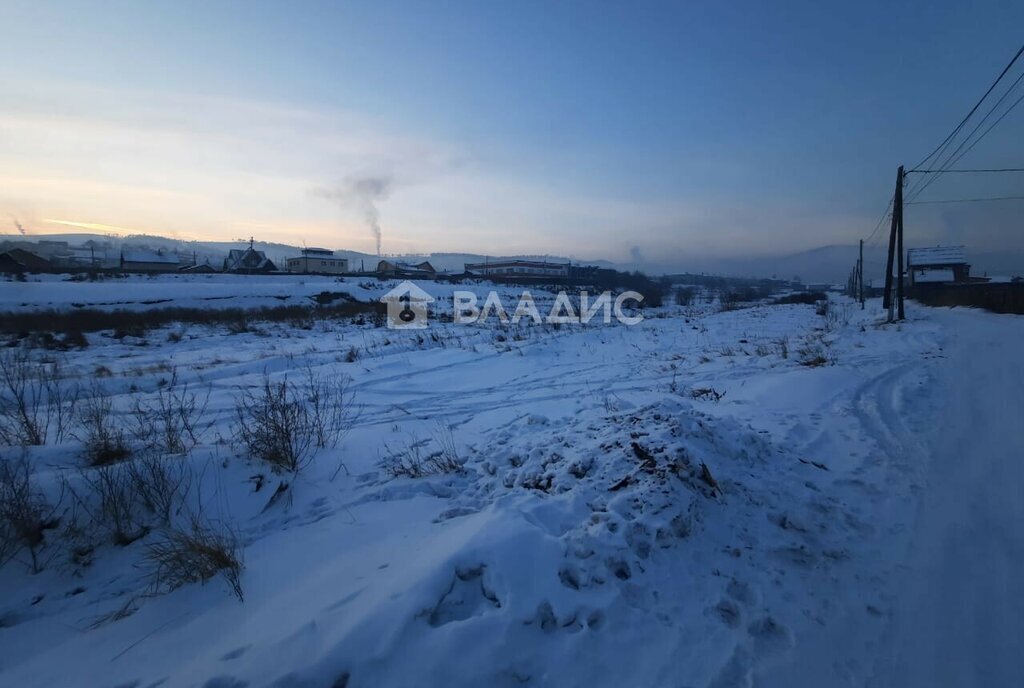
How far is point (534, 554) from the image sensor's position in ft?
9.19

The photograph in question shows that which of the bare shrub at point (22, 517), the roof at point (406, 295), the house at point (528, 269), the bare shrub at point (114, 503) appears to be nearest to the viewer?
the bare shrub at point (22, 517)

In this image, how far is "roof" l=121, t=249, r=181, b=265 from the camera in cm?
5391

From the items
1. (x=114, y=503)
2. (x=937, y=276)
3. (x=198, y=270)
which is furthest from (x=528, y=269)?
(x=114, y=503)

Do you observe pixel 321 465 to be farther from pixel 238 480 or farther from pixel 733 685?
pixel 733 685

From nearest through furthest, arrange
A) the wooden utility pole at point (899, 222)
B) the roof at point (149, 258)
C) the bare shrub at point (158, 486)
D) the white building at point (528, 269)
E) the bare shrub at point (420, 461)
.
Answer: the bare shrub at point (158, 486), the bare shrub at point (420, 461), the wooden utility pole at point (899, 222), the roof at point (149, 258), the white building at point (528, 269)

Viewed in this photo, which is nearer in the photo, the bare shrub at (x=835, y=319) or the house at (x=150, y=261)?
the bare shrub at (x=835, y=319)

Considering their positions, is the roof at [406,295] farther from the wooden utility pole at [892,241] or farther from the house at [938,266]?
the house at [938,266]

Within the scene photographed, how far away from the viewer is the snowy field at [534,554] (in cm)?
220

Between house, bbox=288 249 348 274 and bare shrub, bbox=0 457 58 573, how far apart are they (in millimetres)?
76703

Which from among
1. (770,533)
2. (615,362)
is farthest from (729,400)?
(615,362)

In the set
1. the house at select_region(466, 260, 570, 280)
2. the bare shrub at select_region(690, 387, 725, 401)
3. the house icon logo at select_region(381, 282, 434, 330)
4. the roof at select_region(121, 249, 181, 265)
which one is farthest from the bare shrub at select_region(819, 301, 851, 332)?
the roof at select_region(121, 249, 181, 265)

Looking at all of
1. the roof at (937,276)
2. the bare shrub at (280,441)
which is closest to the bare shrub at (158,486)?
the bare shrub at (280,441)

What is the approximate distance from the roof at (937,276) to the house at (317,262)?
268 feet

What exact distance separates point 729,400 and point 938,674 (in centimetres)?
479
